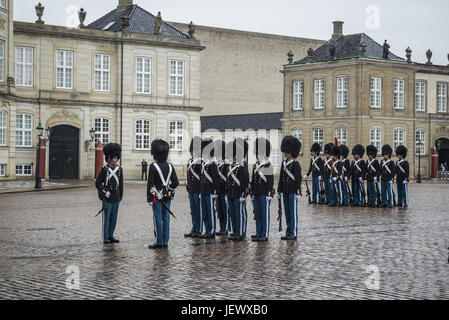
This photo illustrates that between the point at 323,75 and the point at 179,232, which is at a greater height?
the point at 323,75

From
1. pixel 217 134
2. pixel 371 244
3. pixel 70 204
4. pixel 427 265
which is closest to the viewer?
pixel 427 265

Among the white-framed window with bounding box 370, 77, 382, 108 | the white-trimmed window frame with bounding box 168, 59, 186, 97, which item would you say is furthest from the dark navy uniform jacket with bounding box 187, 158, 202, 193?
the white-framed window with bounding box 370, 77, 382, 108

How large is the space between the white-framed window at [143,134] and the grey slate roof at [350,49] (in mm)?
13599

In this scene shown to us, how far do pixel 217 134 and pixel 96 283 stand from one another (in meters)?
53.0

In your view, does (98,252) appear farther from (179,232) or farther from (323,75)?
(323,75)

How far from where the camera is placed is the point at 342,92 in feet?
169

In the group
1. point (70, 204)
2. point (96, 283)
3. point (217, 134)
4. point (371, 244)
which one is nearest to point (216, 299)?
point (96, 283)

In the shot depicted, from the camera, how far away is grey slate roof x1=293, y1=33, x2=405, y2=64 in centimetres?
5188

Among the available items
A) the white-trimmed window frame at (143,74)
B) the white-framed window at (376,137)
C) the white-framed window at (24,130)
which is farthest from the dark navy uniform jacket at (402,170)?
the white-framed window at (376,137)

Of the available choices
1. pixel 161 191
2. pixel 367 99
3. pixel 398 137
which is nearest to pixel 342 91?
pixel 367 99

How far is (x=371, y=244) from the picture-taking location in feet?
44.5

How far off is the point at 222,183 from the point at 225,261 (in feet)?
11.6

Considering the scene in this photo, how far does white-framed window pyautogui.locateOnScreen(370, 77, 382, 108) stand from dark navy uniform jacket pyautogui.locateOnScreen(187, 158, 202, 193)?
123 ft

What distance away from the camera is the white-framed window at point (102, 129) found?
147ft
